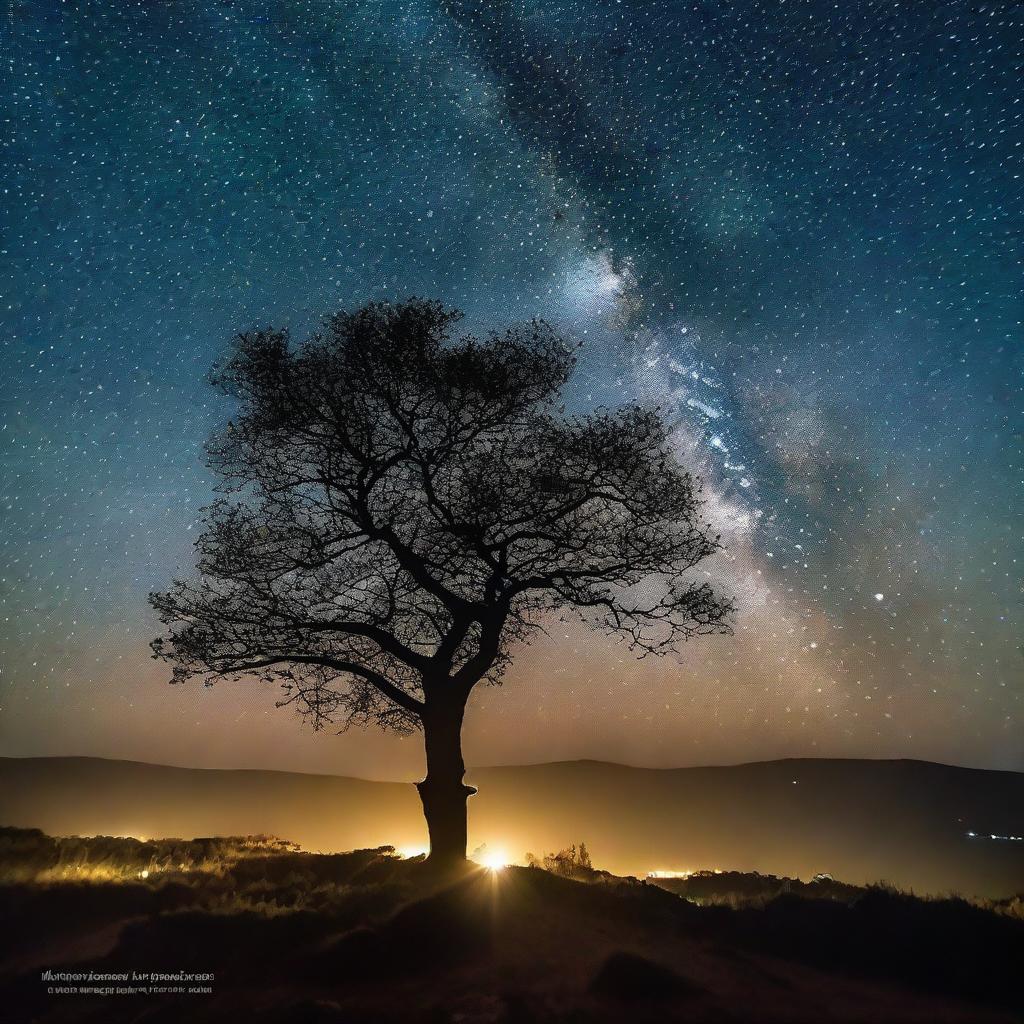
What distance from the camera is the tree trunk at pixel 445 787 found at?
13758 mm

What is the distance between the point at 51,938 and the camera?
9633mm

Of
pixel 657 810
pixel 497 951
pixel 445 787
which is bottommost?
pixel 657 810

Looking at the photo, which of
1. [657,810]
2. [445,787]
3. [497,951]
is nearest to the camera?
[497,951]

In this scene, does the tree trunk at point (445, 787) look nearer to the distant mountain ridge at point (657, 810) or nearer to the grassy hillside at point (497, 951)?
the grassy hillside at point (497, 951)

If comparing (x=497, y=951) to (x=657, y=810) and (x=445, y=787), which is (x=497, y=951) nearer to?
(x=445, y=787)

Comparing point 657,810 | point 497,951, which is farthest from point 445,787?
point 657,810

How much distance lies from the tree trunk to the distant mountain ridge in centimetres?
7322

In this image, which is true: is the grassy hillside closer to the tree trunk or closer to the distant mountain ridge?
the tree trunk

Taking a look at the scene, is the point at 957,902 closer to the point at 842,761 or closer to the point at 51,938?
the point at 51,938

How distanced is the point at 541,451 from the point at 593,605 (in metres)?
4.18

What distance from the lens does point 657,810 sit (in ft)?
465

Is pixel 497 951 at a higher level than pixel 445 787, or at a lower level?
lower

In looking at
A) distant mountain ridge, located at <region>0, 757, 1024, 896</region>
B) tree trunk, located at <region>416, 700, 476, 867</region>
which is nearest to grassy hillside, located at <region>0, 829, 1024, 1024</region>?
tree trunk, located at <region>416, 700, 476, 867</region>

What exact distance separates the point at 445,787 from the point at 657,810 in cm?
14727
